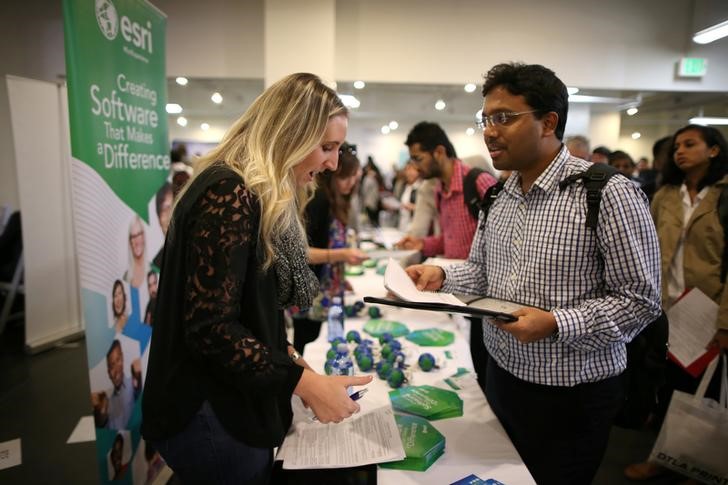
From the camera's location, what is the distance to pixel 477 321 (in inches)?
86.3

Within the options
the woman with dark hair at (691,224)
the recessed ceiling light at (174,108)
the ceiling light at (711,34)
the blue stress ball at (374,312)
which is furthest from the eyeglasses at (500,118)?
the recessed ceiling light at (174,108)

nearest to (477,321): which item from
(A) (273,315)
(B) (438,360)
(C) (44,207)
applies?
(B) (438,360)

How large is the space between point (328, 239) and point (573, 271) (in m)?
1.43

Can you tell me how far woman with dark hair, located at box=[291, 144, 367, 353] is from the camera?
225 cm

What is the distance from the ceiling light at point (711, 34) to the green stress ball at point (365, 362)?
16.8ft

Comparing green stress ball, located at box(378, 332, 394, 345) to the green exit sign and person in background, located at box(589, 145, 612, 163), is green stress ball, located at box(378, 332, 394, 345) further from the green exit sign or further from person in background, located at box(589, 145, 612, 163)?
the green exit sign

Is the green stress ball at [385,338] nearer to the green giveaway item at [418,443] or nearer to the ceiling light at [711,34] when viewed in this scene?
the green giveaway item at [418,443]

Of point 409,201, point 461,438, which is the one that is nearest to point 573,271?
point 461,438

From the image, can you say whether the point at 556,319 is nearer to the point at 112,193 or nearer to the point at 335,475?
the point at 335,475

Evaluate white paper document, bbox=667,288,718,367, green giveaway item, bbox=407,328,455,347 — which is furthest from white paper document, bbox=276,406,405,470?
white paper document, bbox=667,288,718,367

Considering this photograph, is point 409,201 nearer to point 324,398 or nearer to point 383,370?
point 383,370

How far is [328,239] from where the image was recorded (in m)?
2.36

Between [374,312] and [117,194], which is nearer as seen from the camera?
[117,194]

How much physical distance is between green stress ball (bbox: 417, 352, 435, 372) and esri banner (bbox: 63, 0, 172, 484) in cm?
121
